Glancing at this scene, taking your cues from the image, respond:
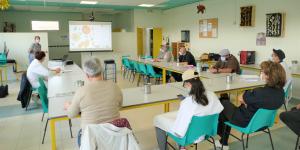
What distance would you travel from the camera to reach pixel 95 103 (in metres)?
2.01

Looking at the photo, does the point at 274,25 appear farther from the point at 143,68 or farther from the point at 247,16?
the point at 143,68

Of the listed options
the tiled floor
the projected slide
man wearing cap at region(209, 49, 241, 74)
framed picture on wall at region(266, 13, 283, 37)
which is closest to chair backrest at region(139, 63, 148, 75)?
the tiled floor

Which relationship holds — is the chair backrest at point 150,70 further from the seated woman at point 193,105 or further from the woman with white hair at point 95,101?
the woman with white hair at point 95,101

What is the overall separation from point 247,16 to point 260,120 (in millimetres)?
4882

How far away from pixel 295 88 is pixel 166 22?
6682mm

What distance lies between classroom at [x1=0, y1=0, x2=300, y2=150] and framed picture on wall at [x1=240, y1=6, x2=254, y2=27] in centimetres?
3

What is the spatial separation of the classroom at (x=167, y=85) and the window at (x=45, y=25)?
0.16ft

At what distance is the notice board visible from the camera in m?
7.97

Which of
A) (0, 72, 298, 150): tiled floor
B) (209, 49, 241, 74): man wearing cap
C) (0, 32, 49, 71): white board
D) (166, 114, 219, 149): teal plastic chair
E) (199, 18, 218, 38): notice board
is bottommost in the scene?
(0, 72, 298, 150): tiled floor

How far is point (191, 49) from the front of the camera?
9.36m

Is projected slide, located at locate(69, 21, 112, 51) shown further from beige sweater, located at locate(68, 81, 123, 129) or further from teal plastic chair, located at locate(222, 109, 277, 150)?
teal plastic chair, located at locate(222, 109, 277, 150)

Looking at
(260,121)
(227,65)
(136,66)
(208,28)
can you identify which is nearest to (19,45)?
(136,66)

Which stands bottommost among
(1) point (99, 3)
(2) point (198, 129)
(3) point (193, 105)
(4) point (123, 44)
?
(2) point (198, 129)

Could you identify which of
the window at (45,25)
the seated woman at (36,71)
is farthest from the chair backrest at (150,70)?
the window at (45,25)
